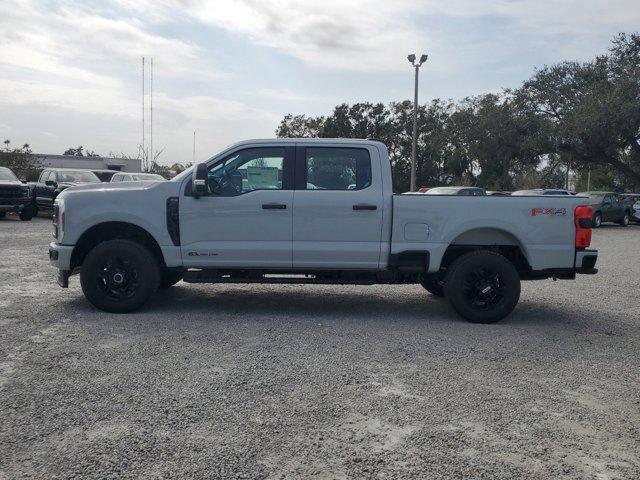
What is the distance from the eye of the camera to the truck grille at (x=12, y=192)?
20.6 metres

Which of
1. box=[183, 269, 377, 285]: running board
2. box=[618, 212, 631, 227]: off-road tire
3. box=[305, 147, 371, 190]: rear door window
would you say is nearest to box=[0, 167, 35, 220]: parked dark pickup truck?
box=[183, 269, 377, 285]: running board

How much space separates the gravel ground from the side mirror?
145 cm

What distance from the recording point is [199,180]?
6.80m

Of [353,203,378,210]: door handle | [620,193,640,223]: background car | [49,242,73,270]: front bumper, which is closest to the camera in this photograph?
[353,203,378,210]: door handle

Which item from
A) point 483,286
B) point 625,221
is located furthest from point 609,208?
point 483,286

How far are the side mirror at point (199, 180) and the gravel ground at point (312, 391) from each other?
1.45m

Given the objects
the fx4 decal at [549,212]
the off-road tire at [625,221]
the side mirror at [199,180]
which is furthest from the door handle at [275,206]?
the off-road tire at [625,221]

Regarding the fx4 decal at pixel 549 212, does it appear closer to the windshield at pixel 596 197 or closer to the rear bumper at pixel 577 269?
the rear bumper at pixel 577 269

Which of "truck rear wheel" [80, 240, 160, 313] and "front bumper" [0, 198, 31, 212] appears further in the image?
"front bumper" [0, 198, 31, 212]

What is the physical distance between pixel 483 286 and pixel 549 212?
3.68ft

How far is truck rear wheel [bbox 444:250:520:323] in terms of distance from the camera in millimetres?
6988

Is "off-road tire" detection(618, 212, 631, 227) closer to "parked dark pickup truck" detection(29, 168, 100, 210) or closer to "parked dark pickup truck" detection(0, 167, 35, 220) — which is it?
"parked dark pickup truck" detection(29, 168, 100, 210)

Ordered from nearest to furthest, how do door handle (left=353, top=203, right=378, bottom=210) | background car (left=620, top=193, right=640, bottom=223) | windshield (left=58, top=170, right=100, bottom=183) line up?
door handle (left=353, top=203, right=378, bottom=210), windshield (left=58, top=170, right=100, bottom=183), background car (left=620, top=193, right=640, bottom=223)

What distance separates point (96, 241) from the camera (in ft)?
24.4
